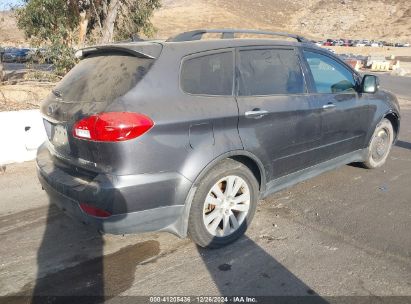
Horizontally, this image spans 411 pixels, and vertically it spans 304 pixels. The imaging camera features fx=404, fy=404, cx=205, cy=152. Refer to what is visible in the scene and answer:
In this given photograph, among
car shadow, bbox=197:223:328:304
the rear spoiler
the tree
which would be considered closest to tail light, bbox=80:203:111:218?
car shadow, bbox=197:223:328:304

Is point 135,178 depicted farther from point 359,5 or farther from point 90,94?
point 359,5

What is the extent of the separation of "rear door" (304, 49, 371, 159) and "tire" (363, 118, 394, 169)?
0.38 meters

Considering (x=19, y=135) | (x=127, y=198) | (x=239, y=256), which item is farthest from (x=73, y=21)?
(x=239, y=256)

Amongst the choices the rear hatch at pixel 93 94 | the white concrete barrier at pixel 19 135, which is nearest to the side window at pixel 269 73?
the rear hatch at pixel 93 94

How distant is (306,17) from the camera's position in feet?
360

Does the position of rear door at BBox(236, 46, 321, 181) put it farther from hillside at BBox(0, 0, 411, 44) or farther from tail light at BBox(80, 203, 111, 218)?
hillside at BBox(0, 0, 411, 44)

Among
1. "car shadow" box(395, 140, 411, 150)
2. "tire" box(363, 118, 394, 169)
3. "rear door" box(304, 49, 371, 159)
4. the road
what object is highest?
"rear door" box(304, 49, 371, 159)

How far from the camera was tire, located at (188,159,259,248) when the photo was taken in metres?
3.37

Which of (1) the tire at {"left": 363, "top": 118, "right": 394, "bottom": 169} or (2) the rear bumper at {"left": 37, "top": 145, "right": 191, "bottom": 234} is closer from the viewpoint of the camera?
(2) the rear bumper at {"left": 37, "top": 145, "right": 191, "bottom": 234}

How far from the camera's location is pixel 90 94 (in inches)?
127

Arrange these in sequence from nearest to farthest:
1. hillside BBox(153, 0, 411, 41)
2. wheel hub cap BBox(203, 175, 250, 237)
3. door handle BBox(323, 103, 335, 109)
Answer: wheel hub cap BBox(203, 175, 250, 237)
door handle BBox(323, 103, 335, 109)
hillside BBox(153, 0, 411, 41)

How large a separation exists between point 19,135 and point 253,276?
4.44 meters

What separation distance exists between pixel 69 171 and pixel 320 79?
9.61 feet

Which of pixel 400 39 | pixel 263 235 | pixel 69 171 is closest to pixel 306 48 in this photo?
pixel 263 235
